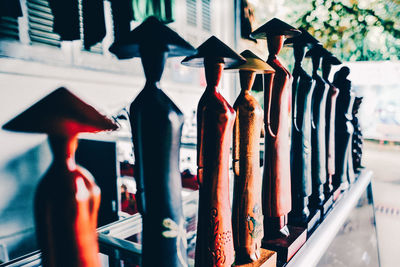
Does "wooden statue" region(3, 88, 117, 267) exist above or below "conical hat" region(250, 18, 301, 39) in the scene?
below

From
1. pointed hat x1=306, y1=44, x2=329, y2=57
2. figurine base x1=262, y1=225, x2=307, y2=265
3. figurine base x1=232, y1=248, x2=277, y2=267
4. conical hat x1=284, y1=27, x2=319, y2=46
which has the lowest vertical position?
figurine base x1=262, y1=225, x2=307, y2=265

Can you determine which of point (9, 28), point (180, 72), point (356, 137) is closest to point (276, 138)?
point (356, 137)

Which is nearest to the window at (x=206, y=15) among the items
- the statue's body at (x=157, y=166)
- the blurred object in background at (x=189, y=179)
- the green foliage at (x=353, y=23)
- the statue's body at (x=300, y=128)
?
the green foliage at (x=353, y=23)

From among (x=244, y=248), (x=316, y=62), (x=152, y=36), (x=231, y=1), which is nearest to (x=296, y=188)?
(x=244, y=248)

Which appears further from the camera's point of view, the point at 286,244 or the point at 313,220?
the point at 313,220

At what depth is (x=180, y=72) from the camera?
243 centimetres

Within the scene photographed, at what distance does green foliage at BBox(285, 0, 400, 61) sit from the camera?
211 centimetres

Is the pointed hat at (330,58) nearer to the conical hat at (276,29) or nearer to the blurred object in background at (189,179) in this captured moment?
the conical hat at (276,29)

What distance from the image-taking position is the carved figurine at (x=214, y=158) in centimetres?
50

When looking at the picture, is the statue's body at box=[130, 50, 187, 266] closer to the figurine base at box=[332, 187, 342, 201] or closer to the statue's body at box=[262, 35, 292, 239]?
the statue's body at box=[262, 35, 292, 239]

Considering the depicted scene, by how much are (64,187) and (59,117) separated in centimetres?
8

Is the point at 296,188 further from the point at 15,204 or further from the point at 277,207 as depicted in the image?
the point at 15,204

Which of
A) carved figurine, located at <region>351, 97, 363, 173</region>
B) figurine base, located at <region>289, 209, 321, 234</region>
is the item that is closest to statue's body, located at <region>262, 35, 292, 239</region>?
figurine base, located at <region>289, 209, 321, 234</region>

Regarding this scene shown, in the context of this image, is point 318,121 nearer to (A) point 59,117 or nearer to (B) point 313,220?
(B) point 313,220
